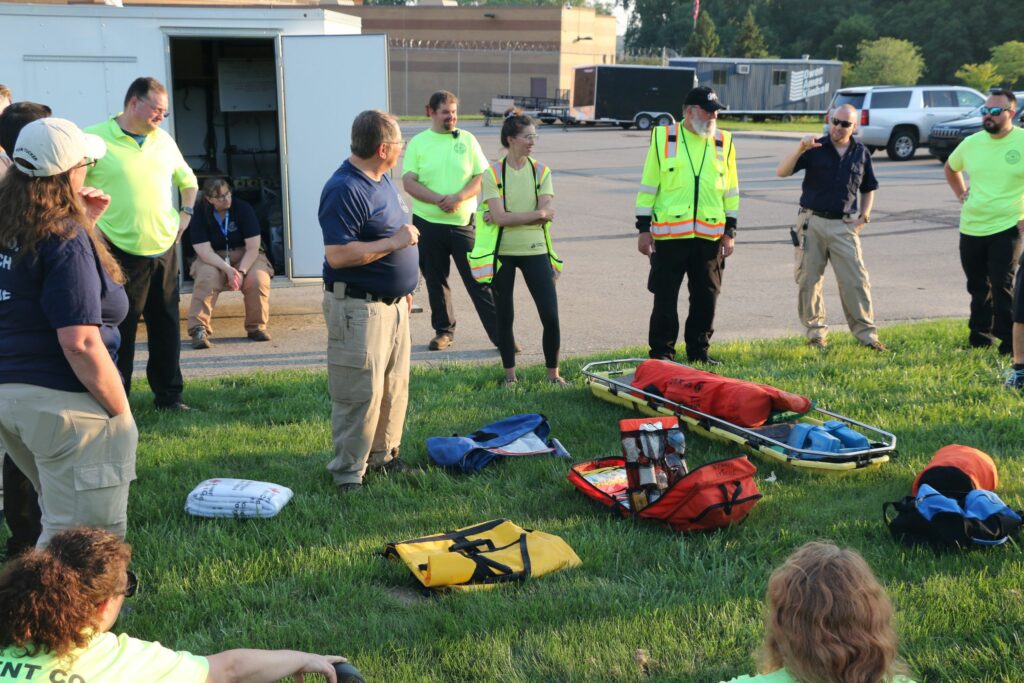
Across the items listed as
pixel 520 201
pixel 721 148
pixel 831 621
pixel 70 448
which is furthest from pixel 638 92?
pixel 831 621

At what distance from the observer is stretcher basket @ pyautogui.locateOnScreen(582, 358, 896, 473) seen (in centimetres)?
552

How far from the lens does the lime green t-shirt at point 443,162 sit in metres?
8.37

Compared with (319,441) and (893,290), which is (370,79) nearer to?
(319,441)

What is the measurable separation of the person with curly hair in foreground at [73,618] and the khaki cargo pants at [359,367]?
2698 mm

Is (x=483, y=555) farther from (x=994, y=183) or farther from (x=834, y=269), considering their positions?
(x=994, y=183)

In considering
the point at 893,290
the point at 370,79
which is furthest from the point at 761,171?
the point at 370,79

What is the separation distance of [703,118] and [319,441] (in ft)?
12.4

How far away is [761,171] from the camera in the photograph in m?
25.2

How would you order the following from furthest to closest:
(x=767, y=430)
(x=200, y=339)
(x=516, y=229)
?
(x=200, y=339)
(x=516, y=229)
(x=767, y=430)

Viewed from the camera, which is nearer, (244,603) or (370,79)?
(244,603)

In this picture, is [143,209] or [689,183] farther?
[689,183]

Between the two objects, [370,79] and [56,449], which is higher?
[370,79]

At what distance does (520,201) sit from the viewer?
7234 mm

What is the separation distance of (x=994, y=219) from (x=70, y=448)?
24.2 feet
